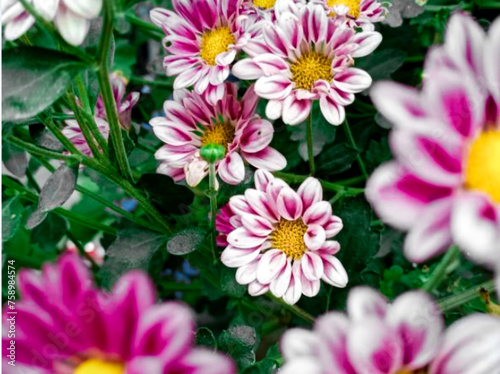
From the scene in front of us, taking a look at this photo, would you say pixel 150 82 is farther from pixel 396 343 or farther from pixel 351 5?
pixel 396 343

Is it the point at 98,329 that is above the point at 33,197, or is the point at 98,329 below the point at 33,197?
above

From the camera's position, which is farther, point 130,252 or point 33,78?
point 130,252

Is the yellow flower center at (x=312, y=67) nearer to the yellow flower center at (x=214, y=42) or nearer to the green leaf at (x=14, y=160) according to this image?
the yellow flower center at (x=214, y=42)

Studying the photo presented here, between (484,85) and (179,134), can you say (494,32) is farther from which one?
(179,134)

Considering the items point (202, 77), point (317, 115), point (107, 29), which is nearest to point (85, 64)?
point (107, 29)

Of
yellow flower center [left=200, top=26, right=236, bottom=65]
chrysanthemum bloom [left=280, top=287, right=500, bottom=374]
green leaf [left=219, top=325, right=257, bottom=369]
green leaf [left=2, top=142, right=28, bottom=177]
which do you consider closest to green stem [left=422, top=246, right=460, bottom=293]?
chrysanthemum bloom [left=280, top=287, right=500, bottom=374]

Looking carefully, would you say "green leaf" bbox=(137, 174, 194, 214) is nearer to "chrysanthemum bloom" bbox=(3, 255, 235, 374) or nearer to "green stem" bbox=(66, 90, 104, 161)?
"green stem" bbox=(66, 90, 104, 161)

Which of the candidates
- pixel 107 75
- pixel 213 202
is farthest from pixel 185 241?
pixel 107 75
